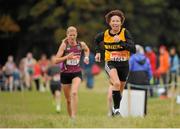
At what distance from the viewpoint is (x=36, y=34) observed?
5566cm

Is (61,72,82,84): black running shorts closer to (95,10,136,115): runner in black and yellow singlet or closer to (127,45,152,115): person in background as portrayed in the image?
(95,10,136,115): runner in black and yellow singlet

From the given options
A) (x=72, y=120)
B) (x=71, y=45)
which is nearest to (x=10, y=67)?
(x=71, y=45)

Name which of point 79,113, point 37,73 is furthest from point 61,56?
point 37,73

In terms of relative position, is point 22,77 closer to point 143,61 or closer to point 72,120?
point 143,61

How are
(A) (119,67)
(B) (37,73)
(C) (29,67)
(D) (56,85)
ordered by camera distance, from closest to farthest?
(A) (119,67) → (D) (56,85) → (B) (37,73) → (C) (29,67)

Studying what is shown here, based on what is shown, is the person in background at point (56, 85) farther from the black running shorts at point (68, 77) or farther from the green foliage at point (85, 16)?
the green foliage at point (85, 16)

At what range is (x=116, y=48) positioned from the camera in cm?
1353

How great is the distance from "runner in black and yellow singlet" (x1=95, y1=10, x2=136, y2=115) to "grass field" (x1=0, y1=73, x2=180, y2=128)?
0.84 m

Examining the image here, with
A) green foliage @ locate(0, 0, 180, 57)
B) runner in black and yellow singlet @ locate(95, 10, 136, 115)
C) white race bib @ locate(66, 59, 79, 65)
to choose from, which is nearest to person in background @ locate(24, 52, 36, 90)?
green foliage @ locate(0, 0, 180, 57)

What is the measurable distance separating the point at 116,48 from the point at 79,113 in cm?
625

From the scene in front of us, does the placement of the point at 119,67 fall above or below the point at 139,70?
below

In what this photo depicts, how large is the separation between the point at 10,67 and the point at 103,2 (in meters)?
22.7

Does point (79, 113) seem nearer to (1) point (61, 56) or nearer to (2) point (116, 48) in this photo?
(1) point (61, 56)

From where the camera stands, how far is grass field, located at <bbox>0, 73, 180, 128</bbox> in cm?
1198
